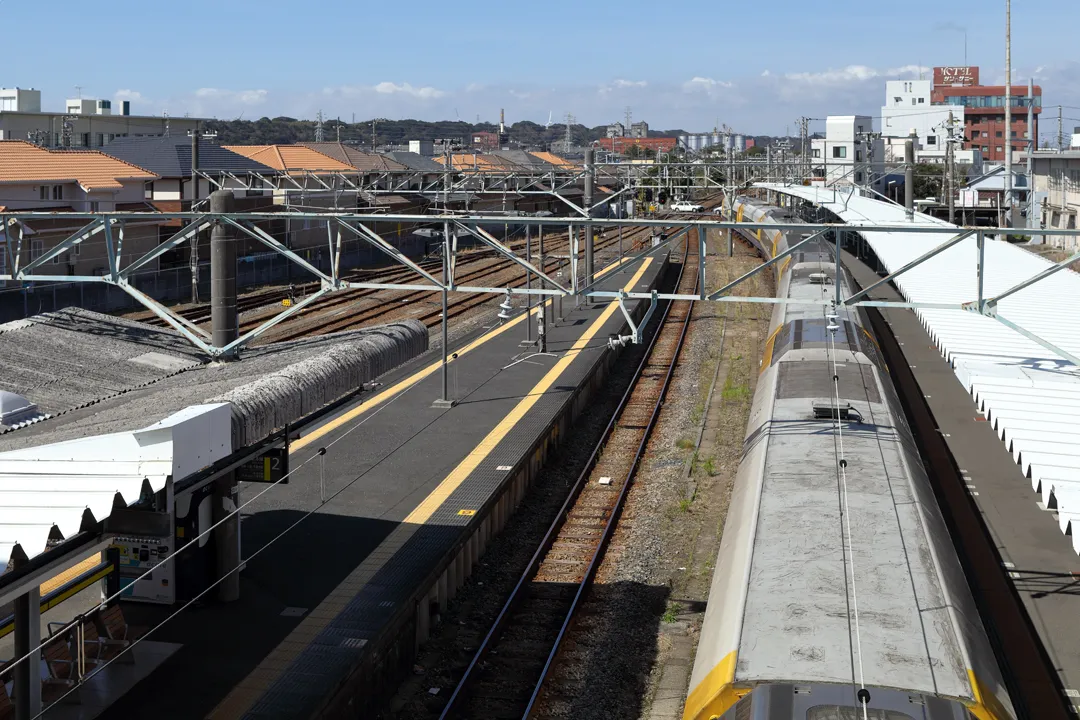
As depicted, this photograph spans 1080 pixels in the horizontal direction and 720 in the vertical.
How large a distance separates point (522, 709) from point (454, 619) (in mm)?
2137

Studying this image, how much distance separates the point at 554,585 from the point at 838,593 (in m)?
5.91

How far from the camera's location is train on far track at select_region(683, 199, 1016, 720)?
641 cm

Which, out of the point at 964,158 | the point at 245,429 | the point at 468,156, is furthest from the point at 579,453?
the point at 964,158

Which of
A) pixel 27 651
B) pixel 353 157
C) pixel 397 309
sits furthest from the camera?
pixel 353 157

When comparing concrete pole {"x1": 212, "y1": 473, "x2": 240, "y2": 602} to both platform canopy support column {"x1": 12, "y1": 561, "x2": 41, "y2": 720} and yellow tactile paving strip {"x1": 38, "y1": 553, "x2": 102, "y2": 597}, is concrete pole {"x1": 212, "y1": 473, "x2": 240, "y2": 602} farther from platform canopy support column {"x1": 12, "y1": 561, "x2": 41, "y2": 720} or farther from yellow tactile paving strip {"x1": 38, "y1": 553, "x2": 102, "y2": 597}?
platform canopy support column {"x1": 12, "y1": 561, "x2": 41, "y2": 720}

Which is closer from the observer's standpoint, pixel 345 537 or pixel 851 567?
pixel 851 567

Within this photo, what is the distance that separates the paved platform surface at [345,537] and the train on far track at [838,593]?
3.50 metres

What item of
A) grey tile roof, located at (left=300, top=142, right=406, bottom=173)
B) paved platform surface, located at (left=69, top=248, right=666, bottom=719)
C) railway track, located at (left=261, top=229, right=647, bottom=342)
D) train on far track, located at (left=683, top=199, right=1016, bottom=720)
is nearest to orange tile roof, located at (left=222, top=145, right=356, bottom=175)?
grey tile roof, located at (left=300, top=142, right=406, bottom=173)

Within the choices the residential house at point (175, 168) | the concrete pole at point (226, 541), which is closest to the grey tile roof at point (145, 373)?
the concrete pole at point (226, 541)

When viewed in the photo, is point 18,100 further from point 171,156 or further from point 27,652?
point 27,652

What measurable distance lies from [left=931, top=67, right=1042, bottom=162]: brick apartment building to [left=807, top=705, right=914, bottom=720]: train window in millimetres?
86321

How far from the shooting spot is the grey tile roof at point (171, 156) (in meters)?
39.5

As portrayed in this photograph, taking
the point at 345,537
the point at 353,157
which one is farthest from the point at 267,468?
the point at 353,157

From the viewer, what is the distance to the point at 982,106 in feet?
369
